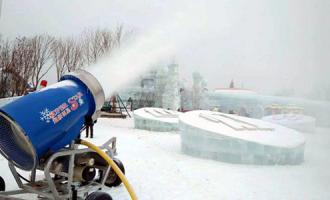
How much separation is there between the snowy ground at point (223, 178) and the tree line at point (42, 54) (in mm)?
8335

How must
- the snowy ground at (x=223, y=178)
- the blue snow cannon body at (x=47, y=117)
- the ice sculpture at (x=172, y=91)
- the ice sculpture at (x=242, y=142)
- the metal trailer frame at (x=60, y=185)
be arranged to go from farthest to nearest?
the ice sculpture at (x=172, y=91)
the ice sculpture at (x=242, y=142)
the snowy ground at (x=223, y=178)
the metal trailer frame at (x=60, y=185)
the blue snow cannon body at (x=47, y=117)

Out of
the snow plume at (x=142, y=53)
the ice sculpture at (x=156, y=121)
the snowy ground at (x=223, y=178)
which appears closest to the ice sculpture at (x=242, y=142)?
the snowy ground at (x=223, y=178)

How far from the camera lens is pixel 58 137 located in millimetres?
1861

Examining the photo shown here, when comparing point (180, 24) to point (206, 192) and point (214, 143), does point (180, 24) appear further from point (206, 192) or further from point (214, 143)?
point (206, 192)

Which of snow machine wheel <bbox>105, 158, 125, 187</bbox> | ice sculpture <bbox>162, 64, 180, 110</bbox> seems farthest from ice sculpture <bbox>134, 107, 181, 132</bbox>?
ice sculpture <bbox>162, 64, 180, 110</bbox>

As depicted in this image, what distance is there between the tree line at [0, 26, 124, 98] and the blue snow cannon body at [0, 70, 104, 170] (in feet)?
31.2

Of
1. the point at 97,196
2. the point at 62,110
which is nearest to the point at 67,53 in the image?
the point at 62,110

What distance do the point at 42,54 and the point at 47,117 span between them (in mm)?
13706

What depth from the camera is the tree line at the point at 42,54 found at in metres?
11.8

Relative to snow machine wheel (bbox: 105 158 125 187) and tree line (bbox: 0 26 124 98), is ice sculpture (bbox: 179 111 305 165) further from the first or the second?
tree line (bbox: 0 26 124 98)

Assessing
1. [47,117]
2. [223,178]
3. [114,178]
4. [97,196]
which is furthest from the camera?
[223,178]

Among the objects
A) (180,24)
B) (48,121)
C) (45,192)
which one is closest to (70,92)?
(48,121)

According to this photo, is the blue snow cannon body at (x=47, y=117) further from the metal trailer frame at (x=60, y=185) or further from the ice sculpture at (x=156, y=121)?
the ice sculpture at (x=156, y=121)

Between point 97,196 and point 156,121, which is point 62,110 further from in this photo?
point 156,121
